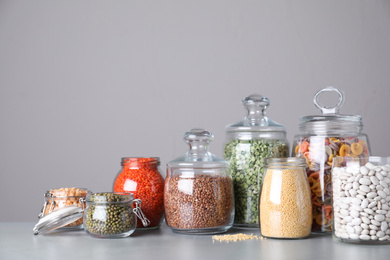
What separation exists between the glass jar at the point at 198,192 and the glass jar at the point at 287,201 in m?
0.12

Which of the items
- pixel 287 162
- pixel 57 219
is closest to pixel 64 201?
pixel 57 219

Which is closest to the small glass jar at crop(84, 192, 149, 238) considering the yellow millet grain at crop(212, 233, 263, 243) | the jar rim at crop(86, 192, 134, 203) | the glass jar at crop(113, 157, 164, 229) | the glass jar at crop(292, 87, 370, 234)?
the jar rim at crop(86, 192, 134, 203)

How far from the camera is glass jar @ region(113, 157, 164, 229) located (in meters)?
1.37

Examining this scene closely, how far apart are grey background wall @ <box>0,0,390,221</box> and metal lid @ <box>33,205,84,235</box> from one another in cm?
105

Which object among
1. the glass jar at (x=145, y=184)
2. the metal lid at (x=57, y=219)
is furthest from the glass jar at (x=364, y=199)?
the metal lid at (x=57, y=219)

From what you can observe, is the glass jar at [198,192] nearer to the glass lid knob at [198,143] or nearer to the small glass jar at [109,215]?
the glass lid knob at [198,143]

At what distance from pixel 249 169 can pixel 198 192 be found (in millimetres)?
168

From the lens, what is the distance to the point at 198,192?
1251 mm

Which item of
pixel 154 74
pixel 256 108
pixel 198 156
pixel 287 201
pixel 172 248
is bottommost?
pixel 172 248

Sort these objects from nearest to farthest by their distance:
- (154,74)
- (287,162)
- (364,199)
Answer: (364,199) < (287,162) < (154,74)

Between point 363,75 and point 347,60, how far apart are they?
10 cm

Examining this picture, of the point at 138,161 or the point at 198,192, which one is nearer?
the point at 198,192

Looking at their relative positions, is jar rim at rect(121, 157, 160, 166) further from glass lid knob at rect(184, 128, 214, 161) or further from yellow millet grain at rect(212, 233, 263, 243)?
yellow millet grain at rect(212, 233, 263, 243)

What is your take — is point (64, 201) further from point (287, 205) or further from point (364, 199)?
point (364, 199)
